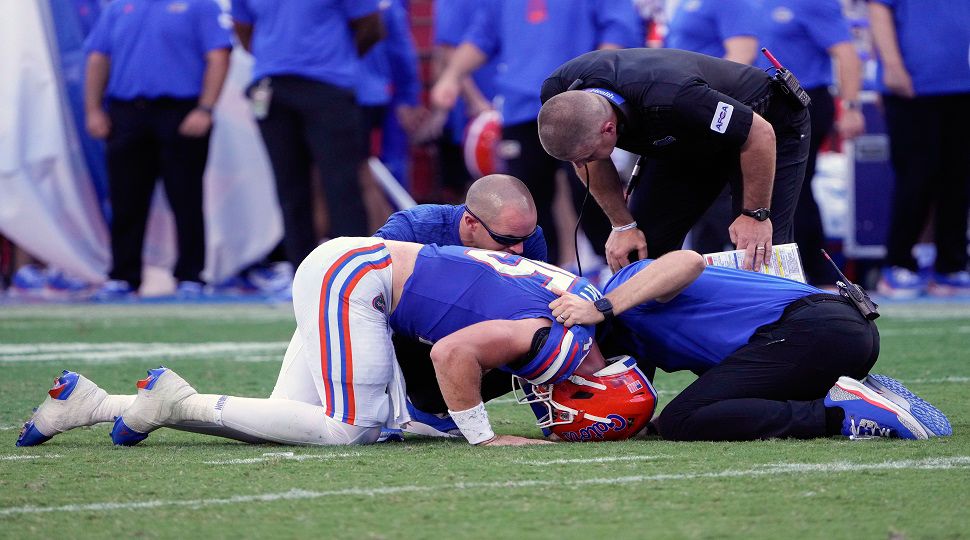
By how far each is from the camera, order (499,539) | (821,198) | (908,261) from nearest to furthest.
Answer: (499,539) → (908,261) → (821,198)

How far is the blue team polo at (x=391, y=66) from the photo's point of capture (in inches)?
439

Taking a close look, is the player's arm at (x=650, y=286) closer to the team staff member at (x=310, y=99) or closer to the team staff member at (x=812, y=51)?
the team staff member at (x=812, y=51)

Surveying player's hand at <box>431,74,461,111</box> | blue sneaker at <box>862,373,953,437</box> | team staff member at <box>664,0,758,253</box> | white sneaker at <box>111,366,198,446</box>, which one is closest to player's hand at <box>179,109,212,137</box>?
player's hand at <box>431,74,461,111</box>

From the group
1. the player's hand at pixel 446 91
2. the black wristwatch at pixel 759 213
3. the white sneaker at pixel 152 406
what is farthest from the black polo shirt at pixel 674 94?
the player's hand at pixel 446 91

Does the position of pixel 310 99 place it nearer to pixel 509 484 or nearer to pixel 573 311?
pixel 573 311

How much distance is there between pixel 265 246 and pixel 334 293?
728 cm

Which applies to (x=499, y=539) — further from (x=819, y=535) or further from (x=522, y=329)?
(x=522, y=329)

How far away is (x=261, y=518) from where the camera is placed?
3.56 m

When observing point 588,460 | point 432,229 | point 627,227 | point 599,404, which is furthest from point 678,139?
point 588,460

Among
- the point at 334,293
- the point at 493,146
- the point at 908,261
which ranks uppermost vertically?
the point at 334,293

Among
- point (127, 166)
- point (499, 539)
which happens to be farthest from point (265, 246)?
point (499, 539)

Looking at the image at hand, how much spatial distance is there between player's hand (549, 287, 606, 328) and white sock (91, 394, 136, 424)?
4.51 ft

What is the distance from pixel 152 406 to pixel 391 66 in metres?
6.99

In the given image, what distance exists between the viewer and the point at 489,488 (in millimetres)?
3914
